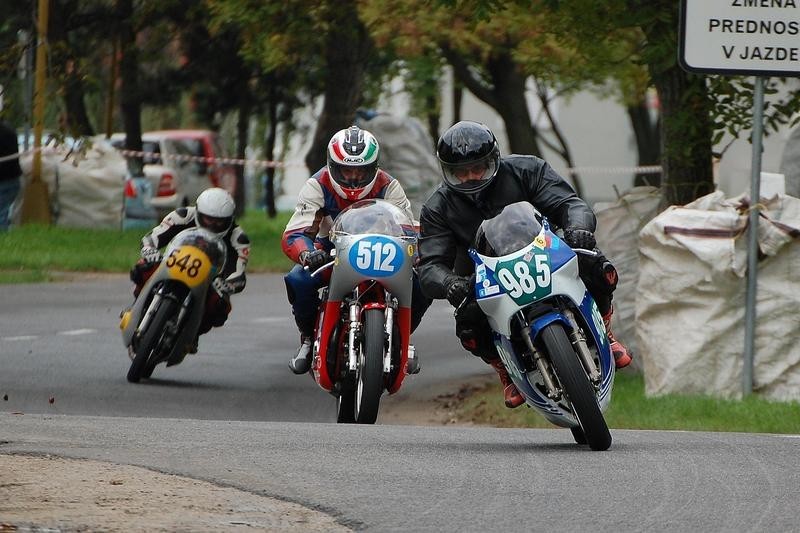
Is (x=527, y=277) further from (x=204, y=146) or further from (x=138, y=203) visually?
(x=204, y=146)

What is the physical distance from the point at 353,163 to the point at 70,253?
Result: 13604 millimetres

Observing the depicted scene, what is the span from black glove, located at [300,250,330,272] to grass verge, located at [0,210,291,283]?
10673 mm

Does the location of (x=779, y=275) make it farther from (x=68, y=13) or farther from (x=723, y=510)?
(x=68, y=13)

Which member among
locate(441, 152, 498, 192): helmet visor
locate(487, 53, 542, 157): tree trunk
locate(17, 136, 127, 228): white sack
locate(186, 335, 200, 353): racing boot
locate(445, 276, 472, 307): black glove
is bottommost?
locate(17, 136, 127, 228): white sack

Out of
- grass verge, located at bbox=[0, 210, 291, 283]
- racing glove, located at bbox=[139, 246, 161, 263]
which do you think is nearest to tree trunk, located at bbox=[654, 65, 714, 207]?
racing glove, located at bbox=[139, 246, 161, 263]

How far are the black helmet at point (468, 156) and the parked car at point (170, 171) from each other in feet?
81.7

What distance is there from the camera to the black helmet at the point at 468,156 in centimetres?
893

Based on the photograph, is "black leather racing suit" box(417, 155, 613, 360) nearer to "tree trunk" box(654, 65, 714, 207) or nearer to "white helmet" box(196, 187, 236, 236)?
"white helmet" box(196, 187, 236, 236)

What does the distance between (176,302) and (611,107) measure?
158 ft

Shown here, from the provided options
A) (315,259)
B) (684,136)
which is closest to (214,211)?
(315,259)

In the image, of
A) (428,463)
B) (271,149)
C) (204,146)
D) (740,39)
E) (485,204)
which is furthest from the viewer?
(271,149)

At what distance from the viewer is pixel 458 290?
28.5 ft

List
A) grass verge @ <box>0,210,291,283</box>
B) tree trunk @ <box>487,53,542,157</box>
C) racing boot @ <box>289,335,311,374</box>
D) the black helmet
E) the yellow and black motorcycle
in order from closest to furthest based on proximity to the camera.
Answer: the black helmet → racing boot @ <box>289,335,311,374</box> → the yellow and black motorcycle → grass verge @ <box>0,210,291,283</box> → tree trunk @ <box>487,53,542,157</box>

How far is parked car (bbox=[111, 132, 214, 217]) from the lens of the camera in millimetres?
34156
